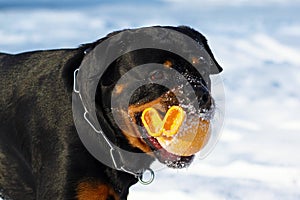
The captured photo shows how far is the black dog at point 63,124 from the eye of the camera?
5.36 m

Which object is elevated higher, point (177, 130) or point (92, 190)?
point (177, 130)

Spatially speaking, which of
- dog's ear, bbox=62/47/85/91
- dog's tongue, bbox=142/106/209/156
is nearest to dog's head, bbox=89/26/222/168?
dog's tongue, bbox=142/106/209/156

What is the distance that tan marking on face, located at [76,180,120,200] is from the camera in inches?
214

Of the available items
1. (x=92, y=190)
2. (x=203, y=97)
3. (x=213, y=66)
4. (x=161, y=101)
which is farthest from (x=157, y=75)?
(x=92, y=190)

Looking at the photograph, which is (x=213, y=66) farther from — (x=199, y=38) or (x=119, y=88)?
(x=119, y=88)

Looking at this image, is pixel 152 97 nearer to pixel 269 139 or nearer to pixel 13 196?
pixel 13 196

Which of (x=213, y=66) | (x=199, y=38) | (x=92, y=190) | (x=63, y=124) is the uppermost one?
(x=199, y=38)

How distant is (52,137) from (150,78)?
0.73 m

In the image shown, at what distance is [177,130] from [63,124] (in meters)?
0.76

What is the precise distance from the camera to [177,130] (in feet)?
17.0

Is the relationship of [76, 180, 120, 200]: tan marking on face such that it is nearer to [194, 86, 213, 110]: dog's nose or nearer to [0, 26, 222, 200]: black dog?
[0, 26, 222, 200]: black dog

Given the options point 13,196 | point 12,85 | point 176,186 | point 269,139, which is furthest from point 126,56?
point 269,139

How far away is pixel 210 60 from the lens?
5.59m

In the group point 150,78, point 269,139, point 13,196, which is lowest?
point 269,139
